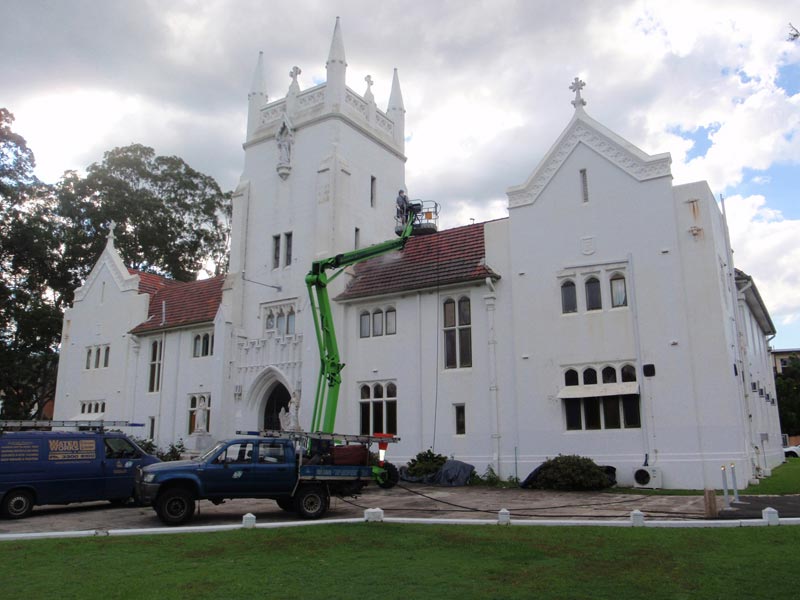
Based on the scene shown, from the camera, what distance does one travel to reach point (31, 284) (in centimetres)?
4303

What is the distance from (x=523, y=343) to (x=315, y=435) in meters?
9.92

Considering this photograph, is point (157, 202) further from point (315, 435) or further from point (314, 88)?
point (315, 435)

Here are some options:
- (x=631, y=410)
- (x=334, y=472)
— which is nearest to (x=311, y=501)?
(x=334, y=472)

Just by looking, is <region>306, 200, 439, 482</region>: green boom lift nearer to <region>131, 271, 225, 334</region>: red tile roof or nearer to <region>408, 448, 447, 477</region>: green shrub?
<region>408, 448, 447, 477</region>: green shrub

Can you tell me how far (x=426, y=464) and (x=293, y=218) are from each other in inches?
516

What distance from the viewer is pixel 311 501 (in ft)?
49.4

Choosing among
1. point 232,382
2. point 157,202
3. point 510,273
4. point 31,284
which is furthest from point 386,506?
point 157,202

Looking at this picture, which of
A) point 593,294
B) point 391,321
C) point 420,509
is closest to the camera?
point 420,509

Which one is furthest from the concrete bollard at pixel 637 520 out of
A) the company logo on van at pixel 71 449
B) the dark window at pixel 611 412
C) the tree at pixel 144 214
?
the tree at pixel 144 214

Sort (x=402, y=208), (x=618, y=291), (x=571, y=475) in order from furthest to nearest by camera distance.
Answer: (x=402, y=208) < (x=618, y=291) < (x=571, y=475)

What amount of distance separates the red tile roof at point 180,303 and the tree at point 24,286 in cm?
726

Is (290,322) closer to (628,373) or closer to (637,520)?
(628,373)

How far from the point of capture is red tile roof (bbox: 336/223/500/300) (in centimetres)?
2528

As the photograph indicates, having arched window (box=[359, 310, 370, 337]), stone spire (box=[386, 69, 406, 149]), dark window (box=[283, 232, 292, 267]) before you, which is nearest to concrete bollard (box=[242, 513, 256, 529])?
arched window (box=[359, 310, 370, 337])
